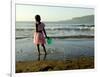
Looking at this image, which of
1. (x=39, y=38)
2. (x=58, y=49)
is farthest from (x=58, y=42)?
(x=39, y=38)

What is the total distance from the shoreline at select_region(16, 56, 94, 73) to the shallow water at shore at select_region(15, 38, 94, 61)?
0.04m

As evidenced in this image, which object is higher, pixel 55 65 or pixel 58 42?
pixel 58 42

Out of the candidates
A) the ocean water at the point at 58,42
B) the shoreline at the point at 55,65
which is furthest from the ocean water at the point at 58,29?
the shoreline at the point at 55,65

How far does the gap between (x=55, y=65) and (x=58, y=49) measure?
166mm

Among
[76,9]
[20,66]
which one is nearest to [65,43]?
[76,9]

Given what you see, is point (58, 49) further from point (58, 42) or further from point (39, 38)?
point (39, 38)

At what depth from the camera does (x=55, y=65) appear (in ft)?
7.02

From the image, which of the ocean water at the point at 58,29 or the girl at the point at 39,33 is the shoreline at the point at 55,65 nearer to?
the girl at the point at 39,33

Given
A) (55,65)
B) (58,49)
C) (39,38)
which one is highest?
(39,38)

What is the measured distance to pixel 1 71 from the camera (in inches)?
76.5

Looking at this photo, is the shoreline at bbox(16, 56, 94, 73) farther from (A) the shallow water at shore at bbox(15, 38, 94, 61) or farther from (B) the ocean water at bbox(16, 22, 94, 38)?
(B) the ocean water at bbox(16, 22, 94, 38)
